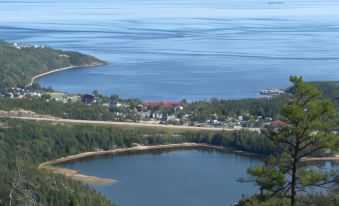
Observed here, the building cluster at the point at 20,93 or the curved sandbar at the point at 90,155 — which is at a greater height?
the building cluster at the point at 20,93

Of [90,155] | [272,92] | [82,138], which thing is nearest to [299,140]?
[90,155]

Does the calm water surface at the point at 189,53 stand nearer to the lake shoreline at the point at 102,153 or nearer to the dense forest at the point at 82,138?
the dense forest at the point at 82,138

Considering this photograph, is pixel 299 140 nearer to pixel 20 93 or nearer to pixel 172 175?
pixel 172 175

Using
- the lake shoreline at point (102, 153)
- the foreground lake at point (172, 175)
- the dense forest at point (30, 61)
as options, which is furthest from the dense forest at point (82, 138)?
the dense forest at point (30, 61)

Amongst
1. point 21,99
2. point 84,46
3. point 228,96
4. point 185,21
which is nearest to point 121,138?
point 21,99

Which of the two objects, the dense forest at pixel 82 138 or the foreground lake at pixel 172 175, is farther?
the dense forest at pixel 82 138

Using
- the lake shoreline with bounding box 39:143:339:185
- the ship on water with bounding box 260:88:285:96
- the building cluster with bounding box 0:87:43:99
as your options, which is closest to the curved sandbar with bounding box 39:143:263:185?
the lake shoreline with bounding box 39:143:339:185
